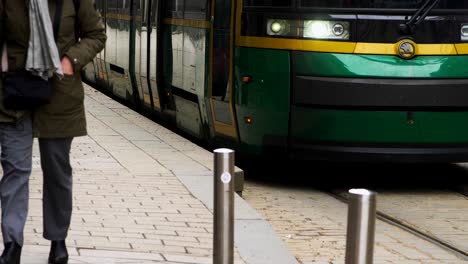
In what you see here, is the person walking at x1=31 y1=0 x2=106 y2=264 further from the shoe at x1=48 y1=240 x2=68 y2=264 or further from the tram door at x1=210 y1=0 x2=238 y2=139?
the tram door at x1=210 y1=0 x2=238 y2=139

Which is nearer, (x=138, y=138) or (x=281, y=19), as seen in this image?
(x=281, y=19)

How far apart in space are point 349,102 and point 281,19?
0.93 metres

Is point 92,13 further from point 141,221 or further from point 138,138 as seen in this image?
point 138,138

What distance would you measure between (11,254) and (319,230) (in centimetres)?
326

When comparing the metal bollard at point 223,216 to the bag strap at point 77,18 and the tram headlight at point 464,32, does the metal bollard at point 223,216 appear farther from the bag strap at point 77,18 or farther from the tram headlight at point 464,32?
the tram headlight at point 464,32

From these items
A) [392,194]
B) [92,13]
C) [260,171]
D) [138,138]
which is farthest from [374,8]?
[92,13]

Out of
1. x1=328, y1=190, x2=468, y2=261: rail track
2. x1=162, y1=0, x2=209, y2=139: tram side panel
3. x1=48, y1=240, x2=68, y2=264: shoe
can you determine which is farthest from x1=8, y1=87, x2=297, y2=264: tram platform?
x1=328, y1=190, x2=468, y2=261: rail track

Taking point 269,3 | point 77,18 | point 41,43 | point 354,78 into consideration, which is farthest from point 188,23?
point 41,43

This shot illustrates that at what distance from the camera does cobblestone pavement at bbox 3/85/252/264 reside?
681cm

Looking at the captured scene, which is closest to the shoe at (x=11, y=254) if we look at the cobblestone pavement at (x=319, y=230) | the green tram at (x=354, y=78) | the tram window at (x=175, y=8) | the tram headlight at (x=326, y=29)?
the cobblestone pavement at (x=319, y=230)

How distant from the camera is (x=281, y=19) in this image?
1069 cm

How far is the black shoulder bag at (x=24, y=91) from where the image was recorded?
6.04 m

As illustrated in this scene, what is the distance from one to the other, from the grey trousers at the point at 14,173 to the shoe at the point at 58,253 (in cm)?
23

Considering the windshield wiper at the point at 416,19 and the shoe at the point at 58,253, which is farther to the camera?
the windshield wiper at the point at 416,19
